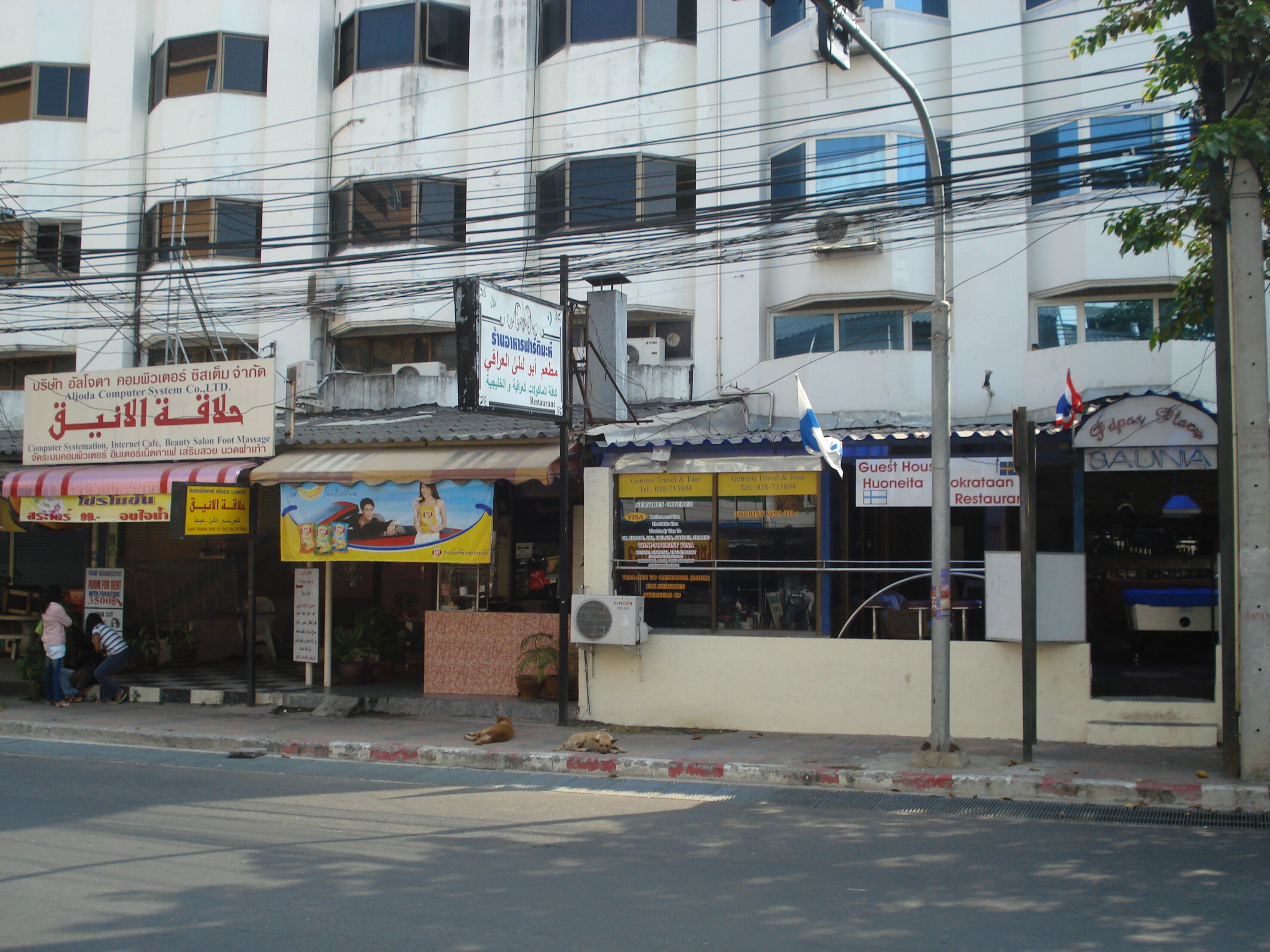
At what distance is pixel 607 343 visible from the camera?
14133mm

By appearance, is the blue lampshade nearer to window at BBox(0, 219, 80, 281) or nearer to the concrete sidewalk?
the concrete sidewalk

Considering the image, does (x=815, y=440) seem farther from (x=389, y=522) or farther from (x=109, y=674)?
(x=109, y=674)

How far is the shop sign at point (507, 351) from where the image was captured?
1022cm

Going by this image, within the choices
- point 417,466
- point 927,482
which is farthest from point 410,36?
point 927,482

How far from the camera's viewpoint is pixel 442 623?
1301 cm

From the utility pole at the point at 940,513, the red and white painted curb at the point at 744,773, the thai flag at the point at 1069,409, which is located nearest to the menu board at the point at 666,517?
the red and white painted curb at the point at 744,773

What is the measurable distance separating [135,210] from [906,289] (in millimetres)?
16265

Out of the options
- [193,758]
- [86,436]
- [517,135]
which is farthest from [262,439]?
[517,135]

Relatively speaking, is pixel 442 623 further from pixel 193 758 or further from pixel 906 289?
pixel 906 289

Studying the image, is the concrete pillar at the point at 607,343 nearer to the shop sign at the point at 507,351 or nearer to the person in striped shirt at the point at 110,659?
the shop sign at the point at 507,351

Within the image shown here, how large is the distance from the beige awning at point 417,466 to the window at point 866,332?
22.5 feet

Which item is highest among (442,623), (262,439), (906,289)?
(906,289)

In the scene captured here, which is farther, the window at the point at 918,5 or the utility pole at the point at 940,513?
the window at the point at 918,5

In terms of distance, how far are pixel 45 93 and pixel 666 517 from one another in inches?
766
